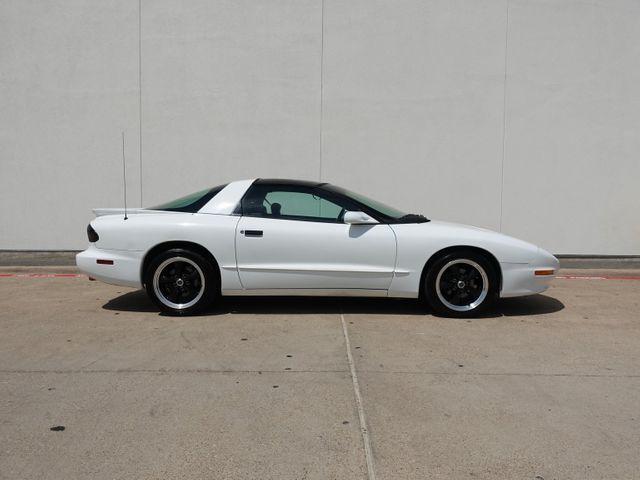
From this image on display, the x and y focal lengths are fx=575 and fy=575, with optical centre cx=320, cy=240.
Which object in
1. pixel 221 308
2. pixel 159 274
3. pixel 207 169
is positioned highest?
pixel 207 169

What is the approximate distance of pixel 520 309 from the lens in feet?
19.3

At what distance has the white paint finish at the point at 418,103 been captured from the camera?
8.80 metres

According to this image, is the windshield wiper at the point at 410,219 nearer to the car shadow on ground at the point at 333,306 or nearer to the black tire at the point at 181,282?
the car shadow on ground at the point at 333,306

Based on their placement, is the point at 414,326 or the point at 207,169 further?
the point at 207,169

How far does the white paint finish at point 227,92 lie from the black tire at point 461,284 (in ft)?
13.2

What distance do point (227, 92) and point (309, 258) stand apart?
4.50 meters

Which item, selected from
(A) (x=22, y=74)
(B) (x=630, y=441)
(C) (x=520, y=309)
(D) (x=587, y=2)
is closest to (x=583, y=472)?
(B) (x=630, y=441)

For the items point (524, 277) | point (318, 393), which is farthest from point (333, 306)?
point (318, 393)

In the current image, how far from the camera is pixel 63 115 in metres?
9.05

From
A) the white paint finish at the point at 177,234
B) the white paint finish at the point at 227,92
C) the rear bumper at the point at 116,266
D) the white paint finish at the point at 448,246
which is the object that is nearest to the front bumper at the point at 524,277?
the white paint finish at the point at 448,246

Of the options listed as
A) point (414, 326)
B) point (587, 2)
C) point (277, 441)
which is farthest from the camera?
Answer: point (587, 2)

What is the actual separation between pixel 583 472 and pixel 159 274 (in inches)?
158

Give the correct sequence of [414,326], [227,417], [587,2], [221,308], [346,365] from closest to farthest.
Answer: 1. [227,417]
2. [346,365]
3. [414,326]
4. [221,308]
5. [587,2]

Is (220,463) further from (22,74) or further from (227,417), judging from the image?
(22,74)
